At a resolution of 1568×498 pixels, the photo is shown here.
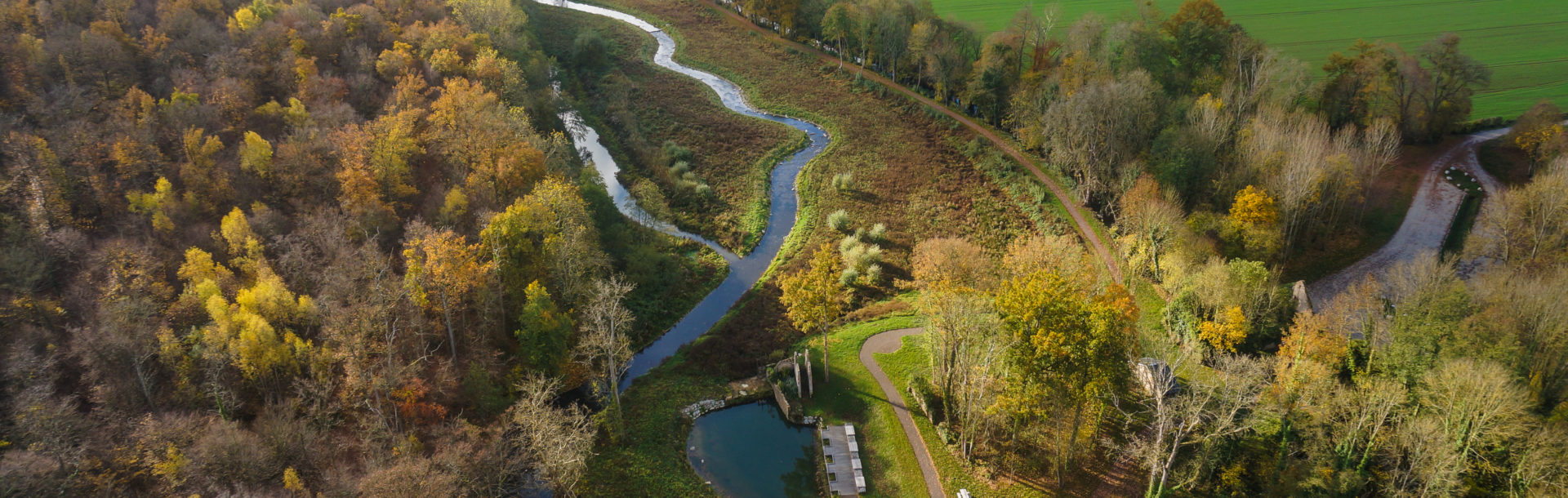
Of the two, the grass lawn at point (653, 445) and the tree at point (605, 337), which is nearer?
the grass lawn at point (653, 445)

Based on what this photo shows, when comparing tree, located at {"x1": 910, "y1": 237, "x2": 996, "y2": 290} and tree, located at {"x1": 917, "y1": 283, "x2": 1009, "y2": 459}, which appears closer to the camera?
tree, located at {"x1": 917, "y1": 283, "x2": 1009, "y2": 459}

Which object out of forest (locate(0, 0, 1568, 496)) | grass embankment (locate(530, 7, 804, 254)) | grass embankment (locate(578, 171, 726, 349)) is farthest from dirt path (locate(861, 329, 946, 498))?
grass embankment (locate(530, 7, 804, 254))

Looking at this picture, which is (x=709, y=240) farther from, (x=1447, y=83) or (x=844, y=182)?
(x=1447, y=83)

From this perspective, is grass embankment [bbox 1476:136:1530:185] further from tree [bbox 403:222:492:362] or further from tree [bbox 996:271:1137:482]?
tree [bbox 403:222:492:362]

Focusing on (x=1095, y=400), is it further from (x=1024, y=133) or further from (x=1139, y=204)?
(x=1024, y=133)

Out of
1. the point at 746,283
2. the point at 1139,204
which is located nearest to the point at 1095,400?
the point at 1139,204

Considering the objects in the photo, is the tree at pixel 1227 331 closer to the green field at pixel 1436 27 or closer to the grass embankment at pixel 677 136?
the grass embankment at pixel 677 136

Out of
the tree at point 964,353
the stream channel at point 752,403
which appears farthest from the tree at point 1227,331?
the stream channel at point 752,403
